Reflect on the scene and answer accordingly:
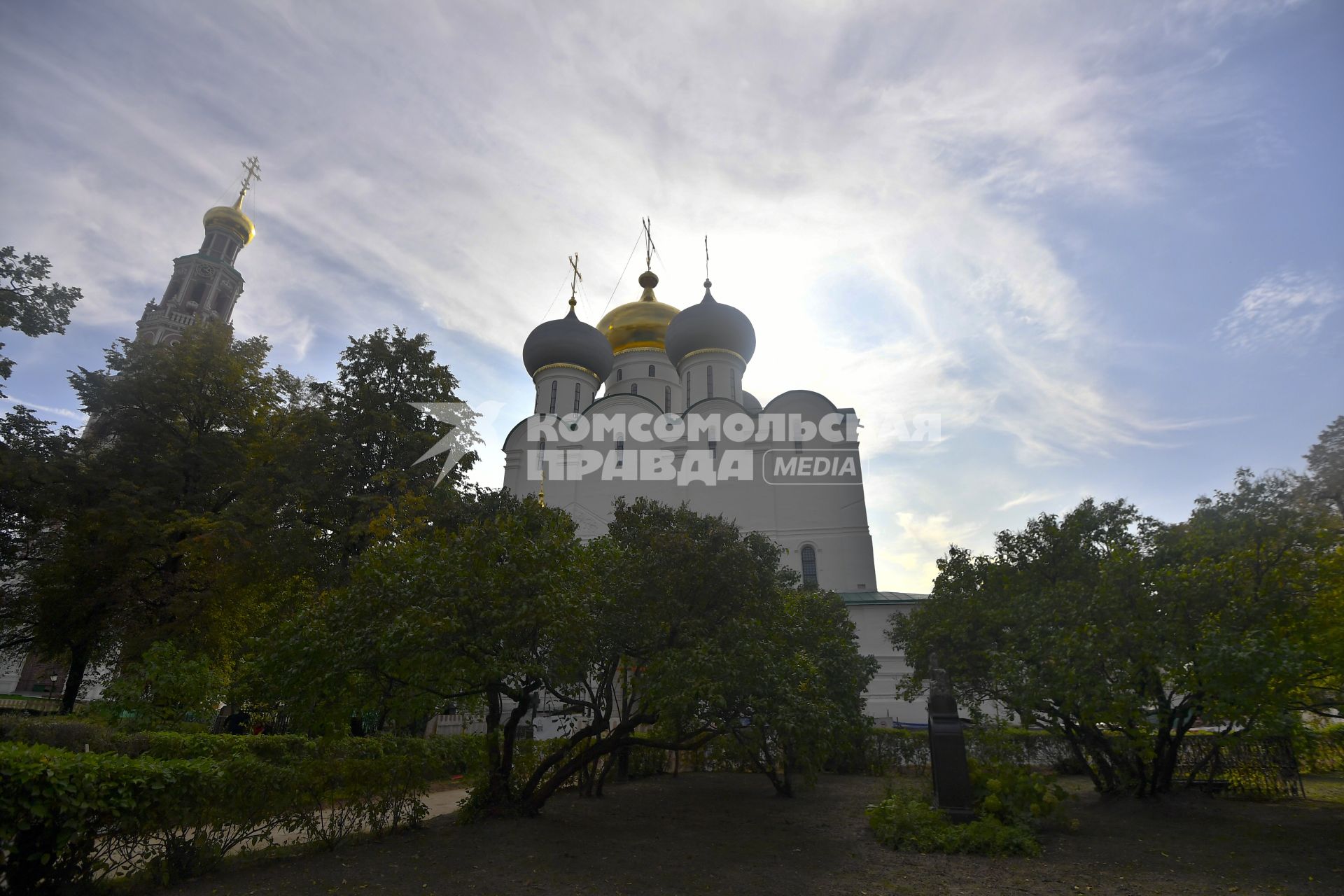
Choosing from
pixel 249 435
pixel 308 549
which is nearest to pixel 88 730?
pixel 308 549

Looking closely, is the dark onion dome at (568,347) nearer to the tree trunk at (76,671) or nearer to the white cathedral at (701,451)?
the white cathedral at (701,451)

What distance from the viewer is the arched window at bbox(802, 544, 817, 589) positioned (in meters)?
24.8

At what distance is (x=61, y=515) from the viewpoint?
1383 centimetres

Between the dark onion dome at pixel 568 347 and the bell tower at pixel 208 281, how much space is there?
2421cm

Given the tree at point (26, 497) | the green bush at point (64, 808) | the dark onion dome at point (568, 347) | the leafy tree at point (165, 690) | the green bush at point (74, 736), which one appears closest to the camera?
the green bush at point (64, 808)

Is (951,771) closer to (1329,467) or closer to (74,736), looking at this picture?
(74,736)

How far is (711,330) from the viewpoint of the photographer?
28719 millimetres

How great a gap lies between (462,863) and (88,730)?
6.39 meters

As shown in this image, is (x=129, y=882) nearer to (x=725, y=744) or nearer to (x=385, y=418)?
(x=725, y=744)

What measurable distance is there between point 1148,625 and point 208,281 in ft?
165

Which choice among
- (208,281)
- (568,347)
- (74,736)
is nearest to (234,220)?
(208,281)

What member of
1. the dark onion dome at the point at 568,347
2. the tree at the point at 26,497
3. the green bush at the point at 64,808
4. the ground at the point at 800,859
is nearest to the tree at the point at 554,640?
the ground at the point at 800,859

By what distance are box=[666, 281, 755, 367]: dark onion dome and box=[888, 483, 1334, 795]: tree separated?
1933 cm

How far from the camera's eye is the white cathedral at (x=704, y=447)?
997 inches
